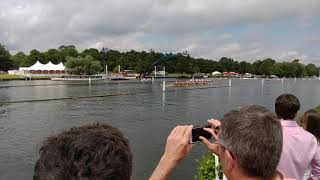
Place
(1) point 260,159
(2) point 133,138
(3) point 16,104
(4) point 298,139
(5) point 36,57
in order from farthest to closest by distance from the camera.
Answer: (5) point 36,57 → (3) point 16,104 → (2) point 133,138 → (4) point 298,139 → (1) point 260,159

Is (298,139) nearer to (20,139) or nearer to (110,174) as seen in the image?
(110,174)

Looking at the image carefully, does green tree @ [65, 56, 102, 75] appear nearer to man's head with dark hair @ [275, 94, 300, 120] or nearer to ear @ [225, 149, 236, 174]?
man's head with dark hair @ [275, 94, 300, 120]

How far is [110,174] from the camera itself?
181cm

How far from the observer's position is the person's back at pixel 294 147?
4.34m

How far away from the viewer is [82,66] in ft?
486

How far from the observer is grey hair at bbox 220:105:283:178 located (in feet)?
8.16

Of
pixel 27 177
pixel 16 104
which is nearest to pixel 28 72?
pixel 16 104

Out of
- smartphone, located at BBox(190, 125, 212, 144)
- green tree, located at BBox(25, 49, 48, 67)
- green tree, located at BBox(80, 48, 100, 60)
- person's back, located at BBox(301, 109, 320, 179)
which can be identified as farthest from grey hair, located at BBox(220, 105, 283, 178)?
green tree, located at BBox(25, 49, 48, 67)

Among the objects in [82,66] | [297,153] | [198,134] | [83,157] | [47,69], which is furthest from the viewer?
[82,66]

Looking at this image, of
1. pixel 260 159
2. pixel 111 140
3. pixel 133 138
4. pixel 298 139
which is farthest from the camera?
pixel 133 138

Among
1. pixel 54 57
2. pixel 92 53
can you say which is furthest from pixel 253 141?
pixel 92 53

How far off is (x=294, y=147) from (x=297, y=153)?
0.07 metres

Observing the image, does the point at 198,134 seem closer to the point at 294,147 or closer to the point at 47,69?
the point at 294,147

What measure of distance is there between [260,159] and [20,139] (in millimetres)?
24049
